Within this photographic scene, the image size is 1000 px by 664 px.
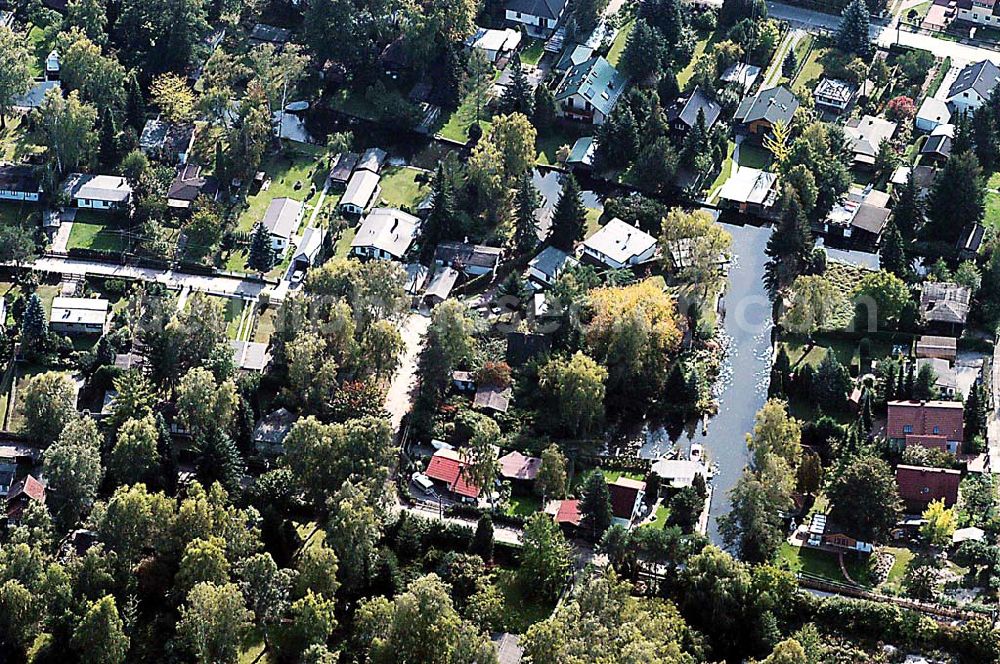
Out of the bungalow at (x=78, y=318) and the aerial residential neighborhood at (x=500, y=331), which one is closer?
the aerial residential neighborhood at (x=500, y=331)

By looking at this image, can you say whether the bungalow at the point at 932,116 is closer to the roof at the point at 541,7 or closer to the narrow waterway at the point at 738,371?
the narrow waterway at the point at 738,371

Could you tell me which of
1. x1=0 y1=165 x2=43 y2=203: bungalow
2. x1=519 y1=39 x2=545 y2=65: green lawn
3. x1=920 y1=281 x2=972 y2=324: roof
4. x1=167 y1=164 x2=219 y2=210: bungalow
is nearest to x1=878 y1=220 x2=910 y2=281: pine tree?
x1=920 y1=281 x2=972 y2=324: roof

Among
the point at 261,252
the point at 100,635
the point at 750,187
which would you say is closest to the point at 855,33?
the point at 750,187

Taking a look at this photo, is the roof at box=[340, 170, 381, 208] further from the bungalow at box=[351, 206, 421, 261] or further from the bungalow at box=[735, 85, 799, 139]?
the bungalow at box=[735, 85, 799, 139]

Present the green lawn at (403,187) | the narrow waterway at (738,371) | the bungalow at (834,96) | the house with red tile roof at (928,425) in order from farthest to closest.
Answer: the bungalow at (834,96)
the green lawn at (403,187)
the narrow waterway at (738,371)
the house with red tile roof at (928,425)

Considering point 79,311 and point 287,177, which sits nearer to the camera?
point 79,311

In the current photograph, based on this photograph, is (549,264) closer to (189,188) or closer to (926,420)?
(189,188)

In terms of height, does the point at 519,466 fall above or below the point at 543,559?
below

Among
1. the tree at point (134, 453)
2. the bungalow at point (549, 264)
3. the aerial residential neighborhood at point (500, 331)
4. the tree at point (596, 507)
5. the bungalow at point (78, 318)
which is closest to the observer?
the aerial residential neighborhood at point (500, 331)

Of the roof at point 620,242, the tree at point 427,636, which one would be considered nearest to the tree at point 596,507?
the tree at point 427,636
